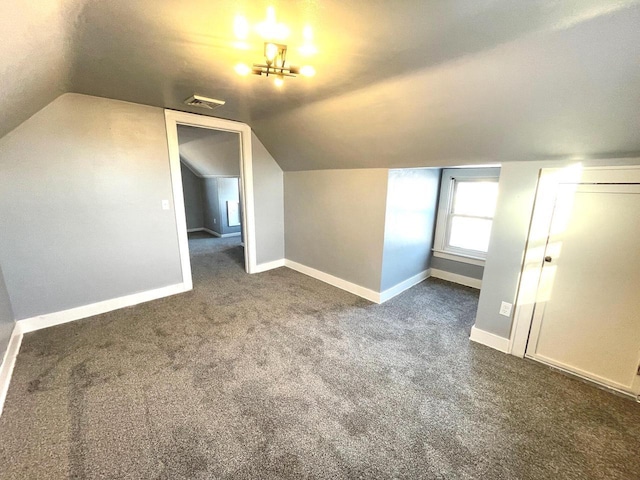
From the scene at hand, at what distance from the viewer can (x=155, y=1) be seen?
115 centimetres

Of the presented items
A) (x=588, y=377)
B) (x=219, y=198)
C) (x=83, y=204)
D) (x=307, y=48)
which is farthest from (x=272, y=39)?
(x=219, y=198)

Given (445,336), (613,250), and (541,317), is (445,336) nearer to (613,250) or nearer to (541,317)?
(541,317)

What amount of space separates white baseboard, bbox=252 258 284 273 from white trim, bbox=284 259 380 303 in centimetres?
9

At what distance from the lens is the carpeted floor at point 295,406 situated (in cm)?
135

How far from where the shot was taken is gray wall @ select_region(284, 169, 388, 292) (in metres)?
3.10

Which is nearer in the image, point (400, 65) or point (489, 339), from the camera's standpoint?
point (400, 65)

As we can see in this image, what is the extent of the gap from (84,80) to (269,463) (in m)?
3.05

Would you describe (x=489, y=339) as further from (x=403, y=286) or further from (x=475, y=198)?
(x=475, y=198)

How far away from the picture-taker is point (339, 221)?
3.50m

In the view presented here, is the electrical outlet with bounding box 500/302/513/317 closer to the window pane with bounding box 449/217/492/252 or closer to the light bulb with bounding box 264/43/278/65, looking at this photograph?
the window pane with bounding box 449/217/492/252

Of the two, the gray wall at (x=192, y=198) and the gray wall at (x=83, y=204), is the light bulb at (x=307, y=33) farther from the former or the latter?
the gray wall at (x=192, y=198)

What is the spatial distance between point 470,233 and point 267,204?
3.04 m

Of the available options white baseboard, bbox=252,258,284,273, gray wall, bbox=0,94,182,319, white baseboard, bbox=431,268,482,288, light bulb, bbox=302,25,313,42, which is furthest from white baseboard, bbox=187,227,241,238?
light bulb, bbox=302,25,313,42

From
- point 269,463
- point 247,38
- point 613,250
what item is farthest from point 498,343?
point 247,38
